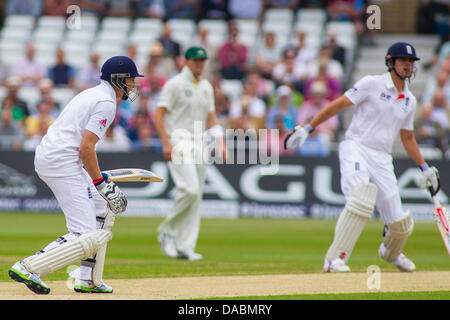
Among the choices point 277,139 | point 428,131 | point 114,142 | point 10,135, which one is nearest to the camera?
point 277,139

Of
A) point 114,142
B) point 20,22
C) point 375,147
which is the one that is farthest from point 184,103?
point 20,22

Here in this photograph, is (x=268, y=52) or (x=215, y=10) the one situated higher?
(x=215, y=10)

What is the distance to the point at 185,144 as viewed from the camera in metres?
10.9

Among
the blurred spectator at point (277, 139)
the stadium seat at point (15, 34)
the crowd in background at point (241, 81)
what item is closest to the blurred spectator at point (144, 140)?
the crowd in background at point (241, 81)

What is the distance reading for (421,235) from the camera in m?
14.7

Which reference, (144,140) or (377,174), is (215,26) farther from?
(377,174)

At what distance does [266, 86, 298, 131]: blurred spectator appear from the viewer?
56.8 feet

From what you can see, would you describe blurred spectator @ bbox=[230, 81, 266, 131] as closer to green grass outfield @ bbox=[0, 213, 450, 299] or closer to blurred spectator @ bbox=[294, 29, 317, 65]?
→ blurred spectator @ bbox=[294, 29, 317, 65]

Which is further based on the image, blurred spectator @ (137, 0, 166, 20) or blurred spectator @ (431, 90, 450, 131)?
blurred spectator @ (137, 0, 166, 20)

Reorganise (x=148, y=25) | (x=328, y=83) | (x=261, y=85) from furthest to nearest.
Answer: (x=148, y=25), (x=261, y=85), (x=328, y=83)

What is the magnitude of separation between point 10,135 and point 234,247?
23.4 feet

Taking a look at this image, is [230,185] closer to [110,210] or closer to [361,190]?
[361,190]

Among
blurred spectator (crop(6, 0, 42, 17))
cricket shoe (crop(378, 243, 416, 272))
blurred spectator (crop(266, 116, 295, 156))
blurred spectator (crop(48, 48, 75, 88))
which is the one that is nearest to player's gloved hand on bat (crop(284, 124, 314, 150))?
cricket shoe (crop(378, 243, 416, 272))

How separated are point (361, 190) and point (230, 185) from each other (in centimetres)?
809
